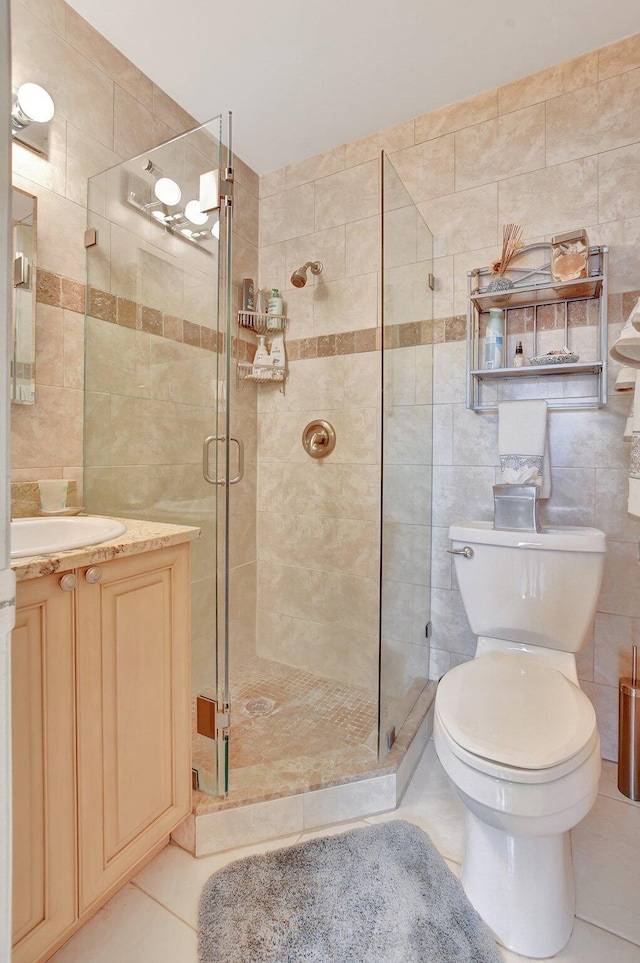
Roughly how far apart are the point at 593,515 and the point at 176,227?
181 cm

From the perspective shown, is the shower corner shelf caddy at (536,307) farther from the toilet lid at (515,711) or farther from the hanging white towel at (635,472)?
the toilet lid at (515,711)

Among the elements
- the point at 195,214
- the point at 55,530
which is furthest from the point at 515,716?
the point at 195,214

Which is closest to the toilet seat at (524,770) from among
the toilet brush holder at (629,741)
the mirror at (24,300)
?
the toilet brush holder at (629,741)

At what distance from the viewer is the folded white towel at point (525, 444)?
167 cm

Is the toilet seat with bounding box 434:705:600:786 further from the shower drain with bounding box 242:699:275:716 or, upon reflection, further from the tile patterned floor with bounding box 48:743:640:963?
the shower drain with bounding box 242:699:275:716

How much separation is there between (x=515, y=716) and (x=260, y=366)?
1.90 meters

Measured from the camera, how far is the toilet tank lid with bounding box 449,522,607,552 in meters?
1.49

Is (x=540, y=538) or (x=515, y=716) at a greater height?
(x=540, y=538)

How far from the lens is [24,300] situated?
4.75ft

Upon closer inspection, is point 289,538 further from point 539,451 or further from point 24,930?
point 24,930

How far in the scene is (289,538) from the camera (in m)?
2.48

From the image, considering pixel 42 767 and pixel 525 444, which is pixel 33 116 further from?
pixel 525 444

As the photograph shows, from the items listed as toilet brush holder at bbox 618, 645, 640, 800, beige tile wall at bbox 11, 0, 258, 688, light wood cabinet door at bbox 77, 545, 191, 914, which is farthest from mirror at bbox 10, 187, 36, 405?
toilet brush holder at bbox 618, 645, 640, 800

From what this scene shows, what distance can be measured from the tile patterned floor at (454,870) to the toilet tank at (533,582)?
555 mm
